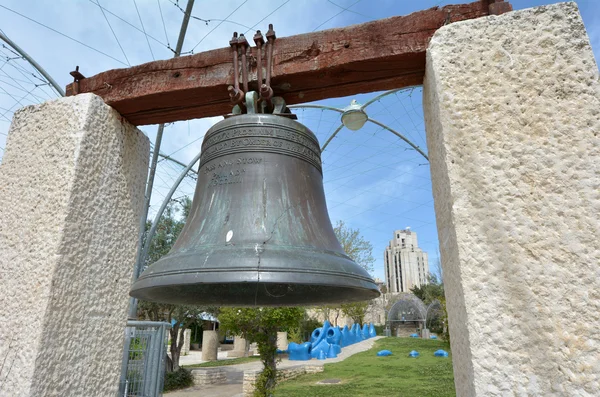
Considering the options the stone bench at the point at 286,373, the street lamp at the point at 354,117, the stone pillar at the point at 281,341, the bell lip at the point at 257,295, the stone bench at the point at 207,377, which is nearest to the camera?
the bell lip at the point at 257,295

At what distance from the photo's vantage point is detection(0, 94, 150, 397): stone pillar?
6.08ft

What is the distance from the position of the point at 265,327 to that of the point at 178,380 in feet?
19.2

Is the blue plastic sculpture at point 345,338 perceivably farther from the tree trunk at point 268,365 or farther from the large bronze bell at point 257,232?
the large bronze bell at point 257,232

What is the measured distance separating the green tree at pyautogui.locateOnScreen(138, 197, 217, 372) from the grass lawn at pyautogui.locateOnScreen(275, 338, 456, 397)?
15.1 feet

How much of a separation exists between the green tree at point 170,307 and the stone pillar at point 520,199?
14.2 meters

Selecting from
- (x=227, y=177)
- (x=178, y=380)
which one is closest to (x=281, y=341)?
(x=178, y=380)

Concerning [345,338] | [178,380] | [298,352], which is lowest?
[178,380]

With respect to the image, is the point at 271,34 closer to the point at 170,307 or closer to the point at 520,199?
the point at 520,199

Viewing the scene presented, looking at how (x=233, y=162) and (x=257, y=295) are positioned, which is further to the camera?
(x=257, y=295)

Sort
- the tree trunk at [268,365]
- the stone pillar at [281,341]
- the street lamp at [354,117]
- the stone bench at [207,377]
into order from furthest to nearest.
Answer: the stone pillar at [281,341]
the stone bench at [207,377]
the tree trunk at [268,365]
the street lamp at [354,117]

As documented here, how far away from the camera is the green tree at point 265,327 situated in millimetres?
8953

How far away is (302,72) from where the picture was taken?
205 cm

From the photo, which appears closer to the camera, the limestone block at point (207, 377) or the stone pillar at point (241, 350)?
the limestone block at point (207, 377)

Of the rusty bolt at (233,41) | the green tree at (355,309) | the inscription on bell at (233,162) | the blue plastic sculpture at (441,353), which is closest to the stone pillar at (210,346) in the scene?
the green tree at (355,309)
